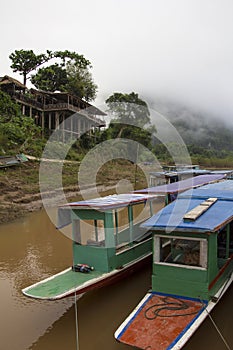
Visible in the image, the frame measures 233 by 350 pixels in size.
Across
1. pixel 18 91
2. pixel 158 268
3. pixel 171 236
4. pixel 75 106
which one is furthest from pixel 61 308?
pixel 75 106

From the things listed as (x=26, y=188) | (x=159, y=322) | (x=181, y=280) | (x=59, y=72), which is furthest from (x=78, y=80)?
(x=159, y=322)

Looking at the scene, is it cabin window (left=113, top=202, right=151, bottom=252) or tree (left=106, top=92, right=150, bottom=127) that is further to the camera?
tree (left=106, top=92, right=150, bottom=127)

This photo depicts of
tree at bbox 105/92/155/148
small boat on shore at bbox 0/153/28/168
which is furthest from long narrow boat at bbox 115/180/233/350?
tree at bbox 105/92/155/148

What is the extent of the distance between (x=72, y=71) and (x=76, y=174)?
47.1 feet

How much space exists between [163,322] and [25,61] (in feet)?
98.7

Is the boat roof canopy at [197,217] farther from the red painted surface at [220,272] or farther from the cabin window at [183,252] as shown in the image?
the red painted surface at [220,272]

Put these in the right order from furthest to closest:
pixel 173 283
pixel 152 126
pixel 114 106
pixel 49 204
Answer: pixel 152 126 → pixel 114 106 → pixel 49 204 → pixel 173 283

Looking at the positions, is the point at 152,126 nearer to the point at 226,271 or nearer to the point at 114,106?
the point at 114,106

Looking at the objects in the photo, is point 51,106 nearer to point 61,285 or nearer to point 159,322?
point 61,285

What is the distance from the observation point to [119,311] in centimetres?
651

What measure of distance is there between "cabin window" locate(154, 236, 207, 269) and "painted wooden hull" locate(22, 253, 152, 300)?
126 centimetres

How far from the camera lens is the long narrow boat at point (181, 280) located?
4.66 m

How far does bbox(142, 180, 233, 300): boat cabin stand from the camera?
541 cm

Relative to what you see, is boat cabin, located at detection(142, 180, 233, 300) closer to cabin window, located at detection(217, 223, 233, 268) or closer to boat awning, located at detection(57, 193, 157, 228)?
cabin window, located at detection(217, 223, 233, 268)
